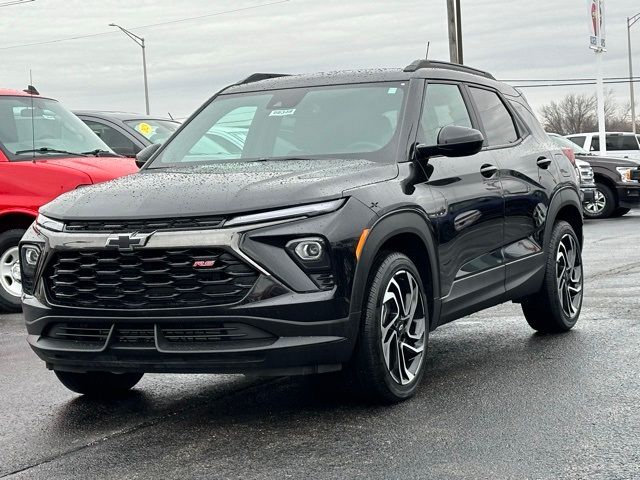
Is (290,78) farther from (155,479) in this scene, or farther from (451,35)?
(451,35)

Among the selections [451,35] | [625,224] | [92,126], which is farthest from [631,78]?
[92,126]

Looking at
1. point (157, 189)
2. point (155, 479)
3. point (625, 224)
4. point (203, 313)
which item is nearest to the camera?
point (155, 479)

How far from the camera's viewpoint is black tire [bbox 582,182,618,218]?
2289 centimetres

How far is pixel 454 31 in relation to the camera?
1286 inches

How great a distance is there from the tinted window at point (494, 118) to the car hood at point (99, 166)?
3.70 m

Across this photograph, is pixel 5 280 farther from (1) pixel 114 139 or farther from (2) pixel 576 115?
(2) pixel 576 115

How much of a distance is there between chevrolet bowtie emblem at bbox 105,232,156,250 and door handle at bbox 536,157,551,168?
347 centimetres

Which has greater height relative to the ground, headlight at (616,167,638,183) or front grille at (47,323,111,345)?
front grille at (47,323,111,345)

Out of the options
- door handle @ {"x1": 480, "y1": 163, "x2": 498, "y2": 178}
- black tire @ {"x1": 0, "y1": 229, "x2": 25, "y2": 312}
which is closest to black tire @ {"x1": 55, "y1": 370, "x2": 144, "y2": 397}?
door handle @ {"x1": 480, "y1": 163, "x2": 498, "y2": 178}

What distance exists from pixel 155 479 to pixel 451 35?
29044mm

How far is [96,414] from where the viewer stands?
609cm

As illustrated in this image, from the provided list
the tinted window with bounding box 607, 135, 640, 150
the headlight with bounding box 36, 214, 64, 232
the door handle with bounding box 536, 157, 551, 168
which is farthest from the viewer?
the tinted window with bounding box 607, 135, 640, 150

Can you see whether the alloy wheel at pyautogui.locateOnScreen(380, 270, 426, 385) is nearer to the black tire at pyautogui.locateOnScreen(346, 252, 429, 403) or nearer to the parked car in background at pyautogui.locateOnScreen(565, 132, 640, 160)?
the black tire at pyautogui.locateOnScreen(346, 252, 429, 403)

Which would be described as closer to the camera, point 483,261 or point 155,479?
point 155,479
